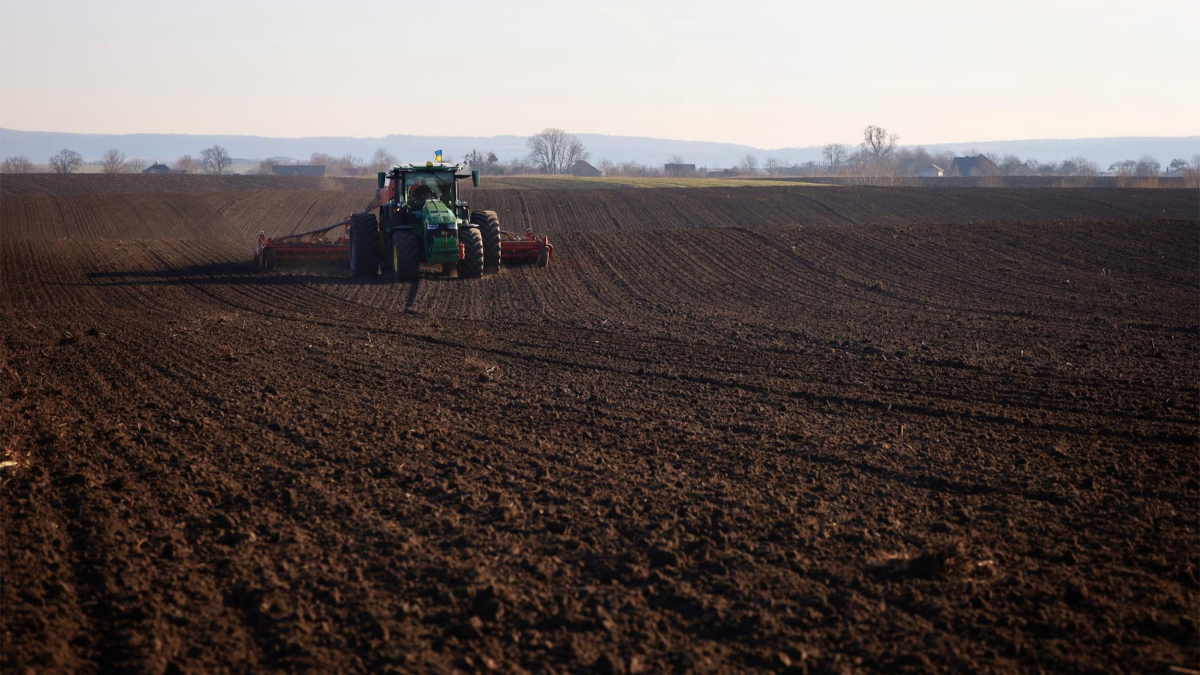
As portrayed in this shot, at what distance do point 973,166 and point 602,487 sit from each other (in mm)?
→ 101094

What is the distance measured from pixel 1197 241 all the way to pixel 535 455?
2219cm

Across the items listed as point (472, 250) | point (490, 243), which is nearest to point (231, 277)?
point (472, 250)

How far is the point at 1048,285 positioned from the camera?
62.1 ft

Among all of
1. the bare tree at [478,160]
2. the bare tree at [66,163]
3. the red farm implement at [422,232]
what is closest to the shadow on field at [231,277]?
the red farm implement at [422,232]

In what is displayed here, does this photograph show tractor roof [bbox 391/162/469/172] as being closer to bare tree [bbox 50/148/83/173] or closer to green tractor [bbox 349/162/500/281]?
green tractor [bbox 349/162/500/281]

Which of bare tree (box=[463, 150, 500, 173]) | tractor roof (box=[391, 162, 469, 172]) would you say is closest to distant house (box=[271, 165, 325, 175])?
bare tree (box=[463, 150, 500, 173])

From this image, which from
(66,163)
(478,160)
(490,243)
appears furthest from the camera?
(66,163)

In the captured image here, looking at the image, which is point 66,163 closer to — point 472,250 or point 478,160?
point 478,160

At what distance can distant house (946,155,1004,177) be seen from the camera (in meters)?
97.2

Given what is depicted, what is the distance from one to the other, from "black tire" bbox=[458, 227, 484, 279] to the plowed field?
301 centimetres

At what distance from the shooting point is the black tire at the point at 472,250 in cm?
1956

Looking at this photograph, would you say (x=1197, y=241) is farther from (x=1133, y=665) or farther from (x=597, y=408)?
(x=1133, y=665)

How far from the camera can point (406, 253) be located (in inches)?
754

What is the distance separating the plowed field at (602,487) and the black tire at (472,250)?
3.01 m
